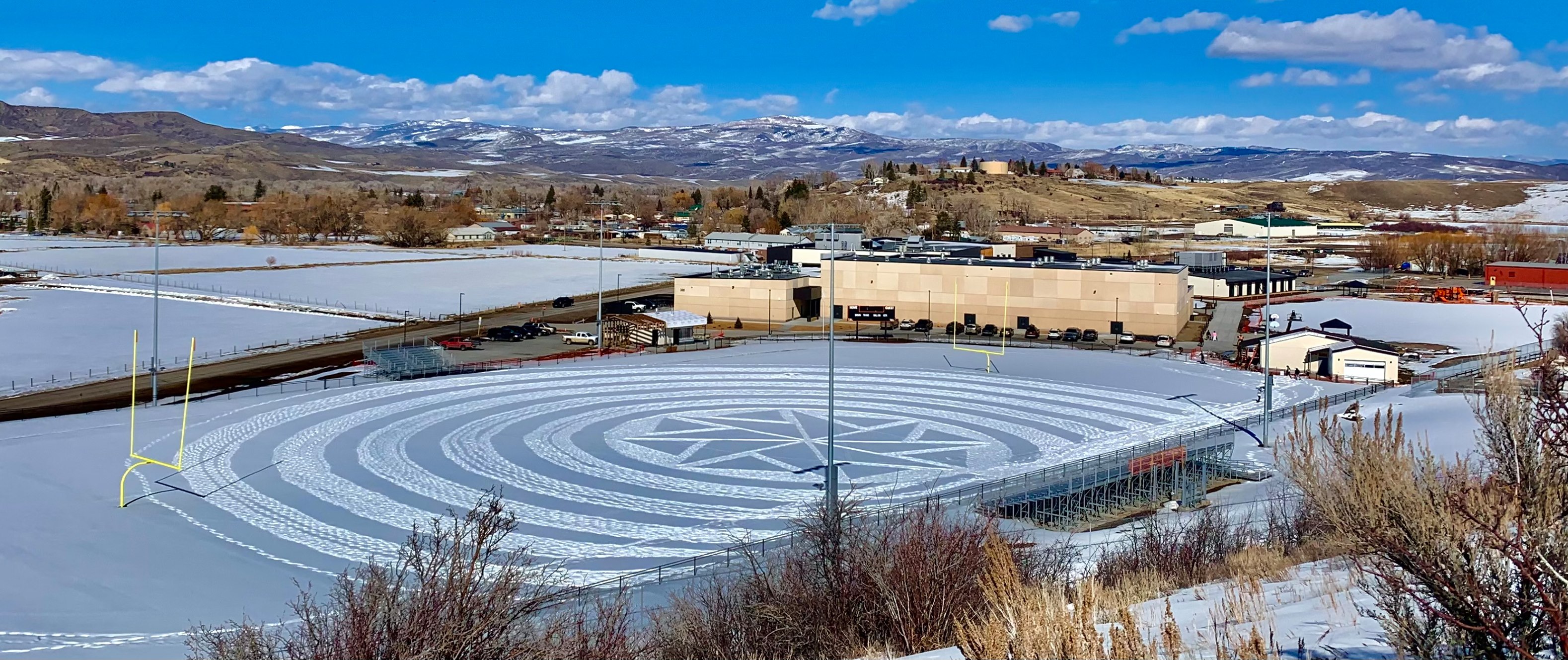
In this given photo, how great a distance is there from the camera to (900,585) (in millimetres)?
11984

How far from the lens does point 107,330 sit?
170 ft

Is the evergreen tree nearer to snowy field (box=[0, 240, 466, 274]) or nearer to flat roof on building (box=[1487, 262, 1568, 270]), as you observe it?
snowy field (box=[0, 240, 466, 274])

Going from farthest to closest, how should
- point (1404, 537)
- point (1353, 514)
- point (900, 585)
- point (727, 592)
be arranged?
point (727, 592)
point (900, 585)
point (1353, 514)
point (1404, 537)

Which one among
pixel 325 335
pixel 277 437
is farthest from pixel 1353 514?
pixel 325 335

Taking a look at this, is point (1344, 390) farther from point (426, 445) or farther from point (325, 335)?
point (325, 335)

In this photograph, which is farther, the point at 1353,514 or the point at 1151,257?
the point at 1151,257

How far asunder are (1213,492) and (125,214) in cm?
13938

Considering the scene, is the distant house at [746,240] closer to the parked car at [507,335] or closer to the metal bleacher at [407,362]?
the parked car at [507,335]

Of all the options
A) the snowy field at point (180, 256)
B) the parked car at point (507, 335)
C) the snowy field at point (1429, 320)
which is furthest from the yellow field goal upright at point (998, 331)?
the snowy field at point (180, 256)

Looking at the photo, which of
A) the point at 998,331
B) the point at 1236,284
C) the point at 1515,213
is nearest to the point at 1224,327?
the point at 998,331

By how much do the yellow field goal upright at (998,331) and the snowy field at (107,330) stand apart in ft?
89.8

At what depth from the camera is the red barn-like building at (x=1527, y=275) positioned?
70.7 metres

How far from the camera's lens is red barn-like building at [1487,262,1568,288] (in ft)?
232

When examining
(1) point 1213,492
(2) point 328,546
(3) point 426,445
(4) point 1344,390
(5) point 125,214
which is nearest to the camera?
(2) point 328,546
